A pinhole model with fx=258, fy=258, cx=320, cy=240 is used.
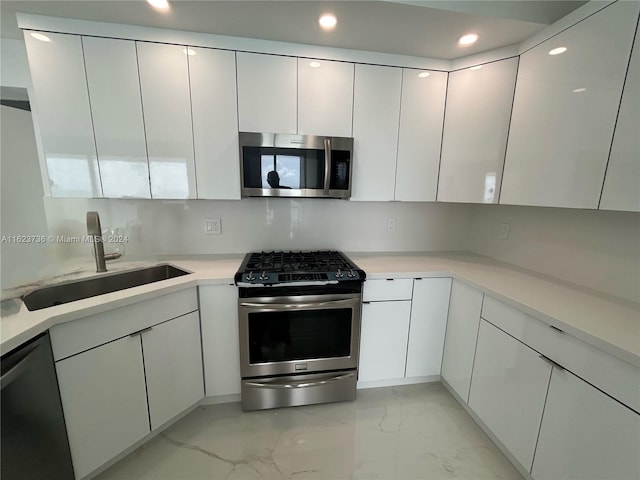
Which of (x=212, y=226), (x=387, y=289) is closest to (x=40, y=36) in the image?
(x=212, y=226)

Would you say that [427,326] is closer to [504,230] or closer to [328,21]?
[504,230]

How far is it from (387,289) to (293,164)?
109 centimetres

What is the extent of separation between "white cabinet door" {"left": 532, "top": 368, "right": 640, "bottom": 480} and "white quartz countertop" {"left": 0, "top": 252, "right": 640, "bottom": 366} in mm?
218

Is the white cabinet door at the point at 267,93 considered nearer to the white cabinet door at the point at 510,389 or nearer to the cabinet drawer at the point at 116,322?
the cabinet drawer at the point at 116,322

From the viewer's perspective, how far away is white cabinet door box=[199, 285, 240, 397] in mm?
1668

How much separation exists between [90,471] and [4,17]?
249 cm

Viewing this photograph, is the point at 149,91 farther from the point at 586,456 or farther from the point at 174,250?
the point at 586,456

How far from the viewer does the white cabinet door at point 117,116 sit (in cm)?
154

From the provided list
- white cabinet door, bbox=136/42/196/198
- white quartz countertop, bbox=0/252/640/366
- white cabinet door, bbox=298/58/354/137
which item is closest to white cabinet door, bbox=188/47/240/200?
white cabinet door, bbox=136/42/196/198

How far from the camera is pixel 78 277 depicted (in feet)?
5.08

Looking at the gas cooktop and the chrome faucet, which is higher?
the chrome faucet

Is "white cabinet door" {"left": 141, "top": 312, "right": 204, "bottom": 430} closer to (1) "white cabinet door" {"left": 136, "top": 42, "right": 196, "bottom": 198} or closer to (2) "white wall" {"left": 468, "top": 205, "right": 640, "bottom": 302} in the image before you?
(1) "white cabinet door" {"left": 136, "top": 42, "right": 196, "bottom": 198}

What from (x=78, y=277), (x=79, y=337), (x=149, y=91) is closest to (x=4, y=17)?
(x=149, y=91)

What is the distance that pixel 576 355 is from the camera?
1082 mm
